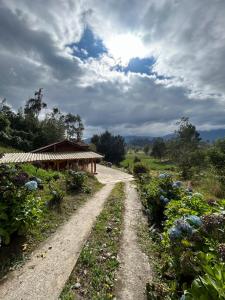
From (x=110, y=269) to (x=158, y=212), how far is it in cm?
349

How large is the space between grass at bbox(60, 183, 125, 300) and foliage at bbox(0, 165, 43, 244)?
1657mm

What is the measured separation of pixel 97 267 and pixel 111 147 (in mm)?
45288

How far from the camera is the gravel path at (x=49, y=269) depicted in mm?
4176

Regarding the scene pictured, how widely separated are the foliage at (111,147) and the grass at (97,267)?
42.2m

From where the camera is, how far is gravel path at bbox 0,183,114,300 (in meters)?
4.18

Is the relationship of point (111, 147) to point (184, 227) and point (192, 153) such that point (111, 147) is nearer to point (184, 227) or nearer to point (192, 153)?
point (192, 153)

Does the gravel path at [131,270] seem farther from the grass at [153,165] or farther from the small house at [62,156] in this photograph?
the grass at [153,165]

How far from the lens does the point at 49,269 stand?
495 centimetres

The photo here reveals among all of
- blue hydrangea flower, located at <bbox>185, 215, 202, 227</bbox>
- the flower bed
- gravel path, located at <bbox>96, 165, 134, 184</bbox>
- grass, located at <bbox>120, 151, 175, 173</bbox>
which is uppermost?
blue hydrangea flower, located at <bbox>185, 215, 202, 227</bbox>

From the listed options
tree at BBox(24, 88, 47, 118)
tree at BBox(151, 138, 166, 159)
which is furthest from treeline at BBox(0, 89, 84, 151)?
tree at BBox(151, 138, 166, 159)

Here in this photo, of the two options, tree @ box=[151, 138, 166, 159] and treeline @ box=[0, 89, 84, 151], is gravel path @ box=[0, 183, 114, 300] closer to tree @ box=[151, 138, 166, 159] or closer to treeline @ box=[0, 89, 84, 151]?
treeline @ box=[0, 89, 84, 151]

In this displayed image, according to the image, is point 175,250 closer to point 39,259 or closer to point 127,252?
point 127,252

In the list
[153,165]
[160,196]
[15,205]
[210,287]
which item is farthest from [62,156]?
[153,165]

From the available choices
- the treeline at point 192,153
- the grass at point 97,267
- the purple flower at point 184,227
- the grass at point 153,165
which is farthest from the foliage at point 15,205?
the grass at point 153,165
